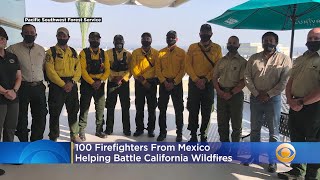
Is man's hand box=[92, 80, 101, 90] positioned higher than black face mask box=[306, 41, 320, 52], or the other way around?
black face mask box=[306, 41, 320, 52]

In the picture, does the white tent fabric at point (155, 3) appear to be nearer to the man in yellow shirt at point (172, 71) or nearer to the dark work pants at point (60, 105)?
the man in yellow shirt at point (172, 71)

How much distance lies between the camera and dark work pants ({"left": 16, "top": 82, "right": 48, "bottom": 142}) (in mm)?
3512

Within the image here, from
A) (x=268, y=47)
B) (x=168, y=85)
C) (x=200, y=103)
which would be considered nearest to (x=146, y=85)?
(x=168, y=85)

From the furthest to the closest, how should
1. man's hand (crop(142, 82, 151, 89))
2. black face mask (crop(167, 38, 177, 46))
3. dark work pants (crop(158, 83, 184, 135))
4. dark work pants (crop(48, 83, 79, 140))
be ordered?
man's hand (crop(142, 82, 151, 89))
dark work pants (crop(158, 83, 184, 135))
black face mask (crop(167, 38, 177, 46))
dark work pants (crop(48, 83, 79, 140))

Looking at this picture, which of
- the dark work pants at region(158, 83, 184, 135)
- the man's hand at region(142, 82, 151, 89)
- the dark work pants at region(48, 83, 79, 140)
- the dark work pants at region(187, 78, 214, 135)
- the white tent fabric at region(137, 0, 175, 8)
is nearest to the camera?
the dark work pants at region(48, 83, 79, 140)

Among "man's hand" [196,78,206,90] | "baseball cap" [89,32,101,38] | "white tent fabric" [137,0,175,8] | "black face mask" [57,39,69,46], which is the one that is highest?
"white tent fabric" [137,0,175,8]

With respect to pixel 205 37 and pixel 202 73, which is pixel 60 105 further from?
pixel 205 37

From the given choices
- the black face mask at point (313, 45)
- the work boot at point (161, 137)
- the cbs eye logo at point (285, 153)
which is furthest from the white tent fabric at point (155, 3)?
the cbs eye logo at point (285, 153)

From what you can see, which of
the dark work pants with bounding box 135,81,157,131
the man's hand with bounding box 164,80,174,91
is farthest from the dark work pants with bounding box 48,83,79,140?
the man's hand with bounding box 164,80,174,91

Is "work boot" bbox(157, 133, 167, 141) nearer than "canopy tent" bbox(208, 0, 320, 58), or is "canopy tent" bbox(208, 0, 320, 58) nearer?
"canopy tent" bbox(208, 0, 320, 58)

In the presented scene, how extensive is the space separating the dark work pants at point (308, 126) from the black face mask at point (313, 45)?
1.83 feet

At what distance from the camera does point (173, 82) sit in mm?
4258

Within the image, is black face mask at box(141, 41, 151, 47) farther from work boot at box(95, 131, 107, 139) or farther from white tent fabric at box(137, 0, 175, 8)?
work boot at box(95, 131, 107, 139)

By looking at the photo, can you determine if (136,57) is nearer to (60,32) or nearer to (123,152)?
(60,32)
